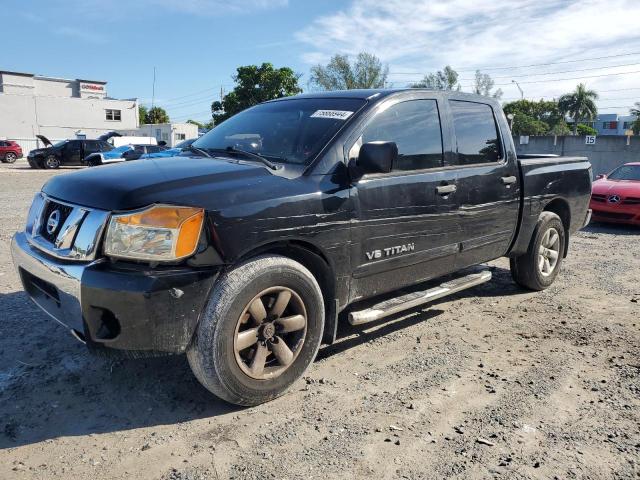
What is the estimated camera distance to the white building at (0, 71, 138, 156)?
49.4 meters

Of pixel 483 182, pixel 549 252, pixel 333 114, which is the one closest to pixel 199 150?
pixel 333 114

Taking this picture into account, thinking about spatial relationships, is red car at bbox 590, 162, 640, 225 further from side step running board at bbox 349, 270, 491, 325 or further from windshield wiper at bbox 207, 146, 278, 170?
windshield wiper at bbox 207, 146, 278, 170

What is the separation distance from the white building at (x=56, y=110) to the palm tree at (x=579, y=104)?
179 ft

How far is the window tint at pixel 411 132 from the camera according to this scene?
3723 mm

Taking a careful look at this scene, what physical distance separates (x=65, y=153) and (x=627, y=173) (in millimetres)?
25735

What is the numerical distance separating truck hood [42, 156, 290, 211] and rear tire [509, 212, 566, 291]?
321cm

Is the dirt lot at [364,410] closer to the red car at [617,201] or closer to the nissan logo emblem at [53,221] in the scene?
the nissan logo emblem at [53,221]

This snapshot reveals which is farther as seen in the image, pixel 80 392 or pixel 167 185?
pixel 80 392

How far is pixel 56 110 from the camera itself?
52.3m

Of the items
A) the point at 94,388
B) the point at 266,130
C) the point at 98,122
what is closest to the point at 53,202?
the point at 94,388

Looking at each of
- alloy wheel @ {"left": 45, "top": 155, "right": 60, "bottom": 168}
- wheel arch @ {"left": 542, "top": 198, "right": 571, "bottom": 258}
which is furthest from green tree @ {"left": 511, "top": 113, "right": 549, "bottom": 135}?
wheel arch @ {"left": 542, "top": 198, "right": 571, "bottom": 258}

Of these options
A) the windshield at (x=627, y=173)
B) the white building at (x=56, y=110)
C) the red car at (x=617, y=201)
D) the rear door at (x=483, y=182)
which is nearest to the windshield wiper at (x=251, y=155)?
the rear door at (x=483, y=182)

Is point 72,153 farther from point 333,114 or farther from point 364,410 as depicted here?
point 364,410

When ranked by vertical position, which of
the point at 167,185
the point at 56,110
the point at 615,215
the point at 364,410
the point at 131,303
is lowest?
the point at 364,410
